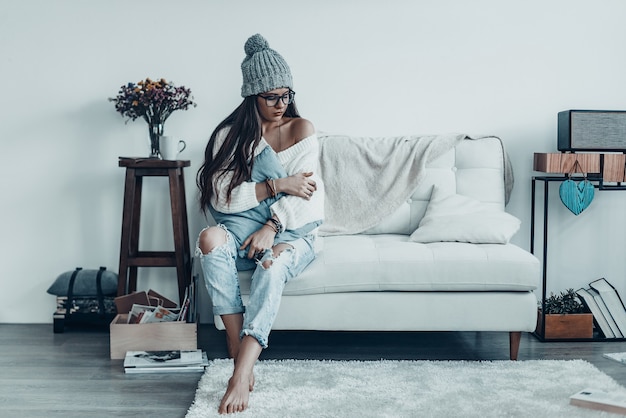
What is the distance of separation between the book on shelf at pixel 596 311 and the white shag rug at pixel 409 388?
0.50m

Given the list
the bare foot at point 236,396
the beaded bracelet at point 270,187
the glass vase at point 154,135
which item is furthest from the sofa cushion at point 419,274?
the glass vase at point 154,135

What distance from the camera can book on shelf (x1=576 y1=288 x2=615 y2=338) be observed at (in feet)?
10.3

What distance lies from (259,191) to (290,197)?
125 millimetres

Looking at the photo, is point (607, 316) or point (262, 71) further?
point (607, 316)

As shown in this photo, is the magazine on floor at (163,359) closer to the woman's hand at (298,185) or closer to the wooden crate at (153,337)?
the wooden crate at (153,337)

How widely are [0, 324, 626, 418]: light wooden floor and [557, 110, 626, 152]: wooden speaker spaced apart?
911mm

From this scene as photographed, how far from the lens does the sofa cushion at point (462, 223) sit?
2869 millimetres

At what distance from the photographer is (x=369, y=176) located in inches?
127

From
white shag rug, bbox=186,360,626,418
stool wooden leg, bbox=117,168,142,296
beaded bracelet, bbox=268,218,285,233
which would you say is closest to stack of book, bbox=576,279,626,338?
white shag rug, bbox=186,360,626,418

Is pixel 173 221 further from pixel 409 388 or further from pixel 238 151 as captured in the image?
pixel 409 388

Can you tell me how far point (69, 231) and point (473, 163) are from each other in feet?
6.71

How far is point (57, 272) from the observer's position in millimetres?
3510

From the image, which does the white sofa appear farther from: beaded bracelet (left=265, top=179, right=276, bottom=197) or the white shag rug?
beaded bracelet (left=265, top=179, right=276, bottom=197)

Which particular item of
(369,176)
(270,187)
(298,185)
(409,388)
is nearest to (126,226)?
(270,187)
